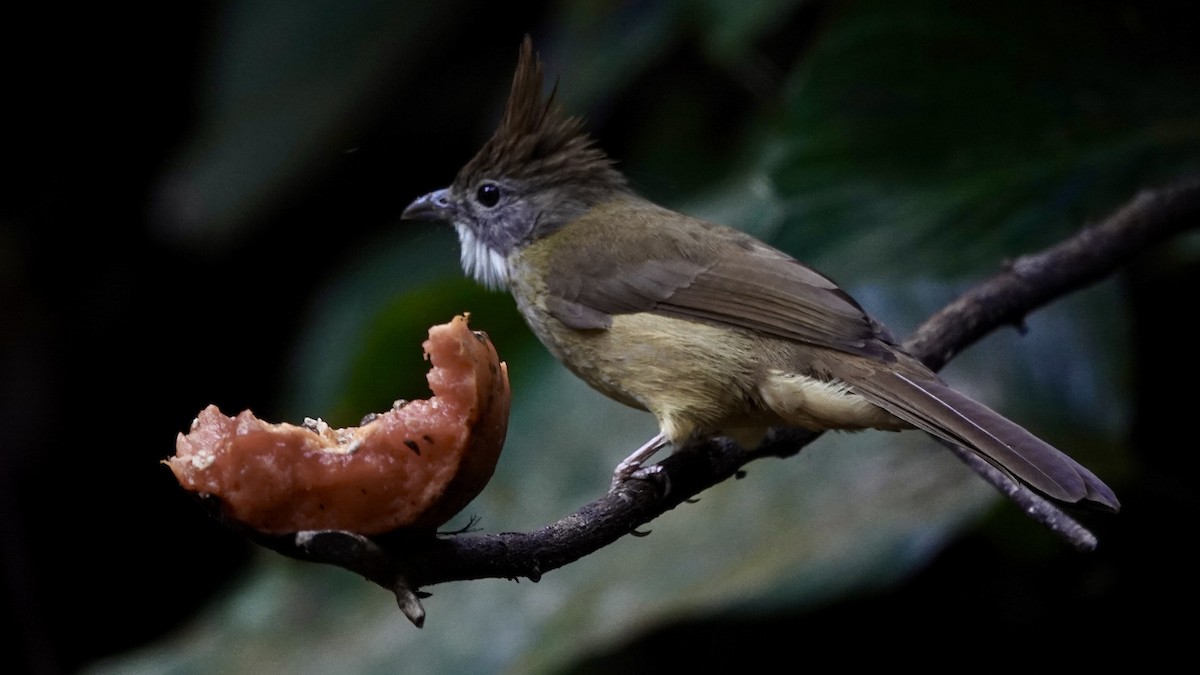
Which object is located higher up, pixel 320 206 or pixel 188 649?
pixel 320 206

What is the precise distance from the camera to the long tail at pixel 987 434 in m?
2.02

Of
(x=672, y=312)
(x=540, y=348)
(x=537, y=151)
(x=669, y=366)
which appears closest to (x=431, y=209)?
(x=537, y=151)

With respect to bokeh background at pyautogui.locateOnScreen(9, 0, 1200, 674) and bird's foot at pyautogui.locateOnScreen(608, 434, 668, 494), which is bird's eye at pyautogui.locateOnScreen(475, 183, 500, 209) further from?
bird's foot at pyautogui.locateOnScreen(608, 434, 668, 494)

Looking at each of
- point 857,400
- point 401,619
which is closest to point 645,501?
point 857,400

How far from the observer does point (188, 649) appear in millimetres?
3652

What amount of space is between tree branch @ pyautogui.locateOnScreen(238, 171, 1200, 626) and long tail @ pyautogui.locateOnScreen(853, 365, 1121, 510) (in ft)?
0.25

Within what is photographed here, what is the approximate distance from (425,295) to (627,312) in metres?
0.83

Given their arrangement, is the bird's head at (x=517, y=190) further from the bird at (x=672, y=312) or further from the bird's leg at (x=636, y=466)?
the bird's leg at (x=636, y=466)

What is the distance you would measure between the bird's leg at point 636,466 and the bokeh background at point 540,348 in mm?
353

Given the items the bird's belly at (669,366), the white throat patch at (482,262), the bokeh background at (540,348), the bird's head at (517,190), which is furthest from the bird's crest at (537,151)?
the bird's belly at (669,366)

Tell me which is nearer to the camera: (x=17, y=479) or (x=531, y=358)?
(x=531, y=358)

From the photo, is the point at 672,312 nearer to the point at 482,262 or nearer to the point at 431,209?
the point at 482,262

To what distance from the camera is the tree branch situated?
160 centimetres

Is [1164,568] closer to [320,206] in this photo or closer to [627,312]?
[627,312]
